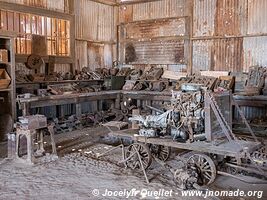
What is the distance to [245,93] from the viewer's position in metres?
8.78

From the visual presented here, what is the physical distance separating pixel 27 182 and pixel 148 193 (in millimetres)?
1855

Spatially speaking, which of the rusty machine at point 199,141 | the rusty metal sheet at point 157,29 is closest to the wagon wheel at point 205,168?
the rusty machine at point 199,141

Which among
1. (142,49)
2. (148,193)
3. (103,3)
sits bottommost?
(148,193)

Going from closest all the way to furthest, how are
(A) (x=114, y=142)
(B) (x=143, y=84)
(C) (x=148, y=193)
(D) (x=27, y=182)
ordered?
(C) (x=148, y=193)
(D) (x=27, y=182)
(A) (x=114, y=142)
(B) (x=143, y=84)

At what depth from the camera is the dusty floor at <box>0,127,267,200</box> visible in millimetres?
4496

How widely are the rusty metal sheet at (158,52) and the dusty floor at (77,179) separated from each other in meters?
5.70

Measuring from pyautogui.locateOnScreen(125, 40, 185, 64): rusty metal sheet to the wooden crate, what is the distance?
5.72m

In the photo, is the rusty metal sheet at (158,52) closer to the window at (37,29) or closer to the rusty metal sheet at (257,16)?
the rusty metal sheet at (257,16)

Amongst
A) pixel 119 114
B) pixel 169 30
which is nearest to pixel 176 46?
pixel 169 30

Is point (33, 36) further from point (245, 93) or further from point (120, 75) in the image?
point (245, 93)

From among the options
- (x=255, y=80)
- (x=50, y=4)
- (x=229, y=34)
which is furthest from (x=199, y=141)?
(x=50, y=4)

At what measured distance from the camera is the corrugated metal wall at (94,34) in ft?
38.0

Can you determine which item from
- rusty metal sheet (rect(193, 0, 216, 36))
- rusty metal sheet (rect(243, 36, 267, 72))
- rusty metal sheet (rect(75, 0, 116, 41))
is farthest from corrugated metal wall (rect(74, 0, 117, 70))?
rusty metal sheet (rect(243, 36, 267, 72))

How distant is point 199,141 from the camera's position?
516 centimetres
